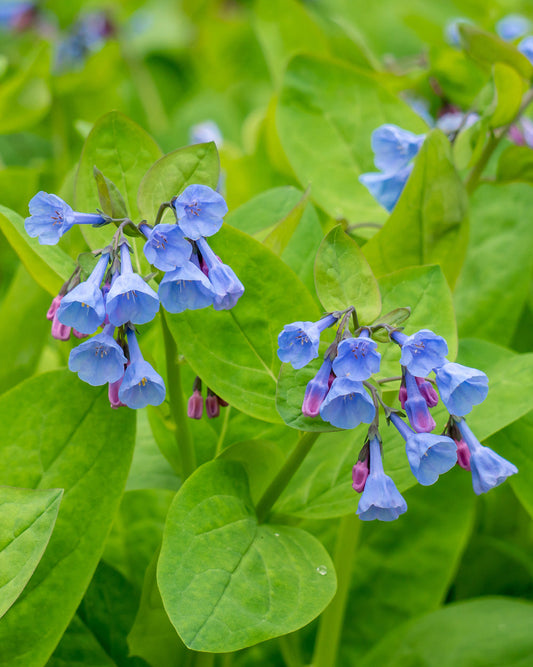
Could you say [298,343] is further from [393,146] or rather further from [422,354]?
[393,146]

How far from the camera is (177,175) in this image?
84 cm

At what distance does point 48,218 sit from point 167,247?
140 millimetres

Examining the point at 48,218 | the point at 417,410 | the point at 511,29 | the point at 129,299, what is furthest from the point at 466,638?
the point at 511,29

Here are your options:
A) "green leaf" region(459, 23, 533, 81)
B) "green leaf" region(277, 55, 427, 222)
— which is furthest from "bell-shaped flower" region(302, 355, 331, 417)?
"green leaf" region(459, 23, 533, 81)

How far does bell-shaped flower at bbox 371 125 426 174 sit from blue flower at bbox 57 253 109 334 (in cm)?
51

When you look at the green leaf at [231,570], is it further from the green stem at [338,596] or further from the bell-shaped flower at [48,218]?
the bell-shaped flower at [48,218]

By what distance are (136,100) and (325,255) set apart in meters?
1.76

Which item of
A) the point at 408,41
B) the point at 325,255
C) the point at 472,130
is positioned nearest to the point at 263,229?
the point at 325,255

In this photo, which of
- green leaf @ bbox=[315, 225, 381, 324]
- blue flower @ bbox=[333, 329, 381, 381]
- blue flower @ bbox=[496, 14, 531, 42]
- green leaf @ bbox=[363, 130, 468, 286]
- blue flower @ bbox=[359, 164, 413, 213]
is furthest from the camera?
blue flower @ bbox=[496, 14, 531, 42]

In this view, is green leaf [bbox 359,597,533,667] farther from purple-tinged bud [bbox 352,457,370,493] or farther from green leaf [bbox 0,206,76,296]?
green leaf [bbox 0,206,76,296]

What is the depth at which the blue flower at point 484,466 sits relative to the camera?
2.67ft

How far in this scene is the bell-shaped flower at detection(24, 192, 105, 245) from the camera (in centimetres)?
76

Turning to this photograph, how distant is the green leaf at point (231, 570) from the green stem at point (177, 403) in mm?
68

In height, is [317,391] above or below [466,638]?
above
